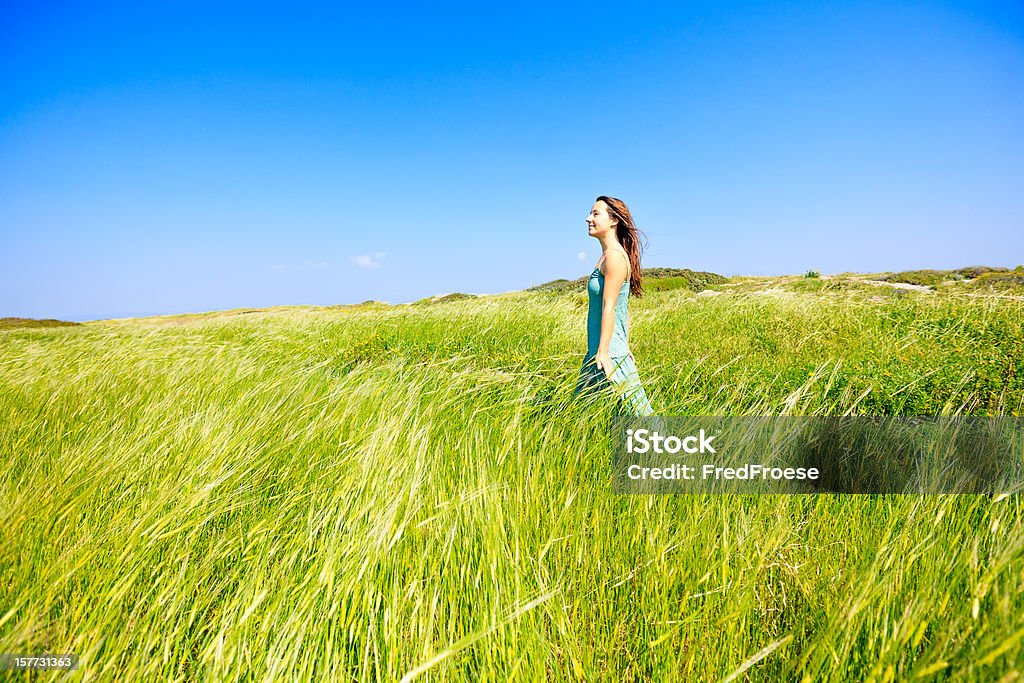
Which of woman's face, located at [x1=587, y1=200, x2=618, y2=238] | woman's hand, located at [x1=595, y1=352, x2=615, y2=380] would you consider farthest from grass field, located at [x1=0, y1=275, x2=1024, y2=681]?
woman's face, located at [x1=587, y1=200, x2=618, y2=238]

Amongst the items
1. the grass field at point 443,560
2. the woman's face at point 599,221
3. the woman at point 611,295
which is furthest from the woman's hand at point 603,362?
the woman's face at point 599,221

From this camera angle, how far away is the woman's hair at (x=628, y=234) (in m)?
3.79

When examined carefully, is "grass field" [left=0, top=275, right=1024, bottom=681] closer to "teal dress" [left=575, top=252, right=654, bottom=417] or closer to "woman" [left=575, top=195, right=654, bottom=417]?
"teal dress" [left=575, top=252, right=654, bottom=417]

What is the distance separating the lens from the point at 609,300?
336 centimetres

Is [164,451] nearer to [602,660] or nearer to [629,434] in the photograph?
[602,660]

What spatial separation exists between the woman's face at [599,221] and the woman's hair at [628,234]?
54mm

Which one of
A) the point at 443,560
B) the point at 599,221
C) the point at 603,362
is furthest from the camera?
the point at 599,221

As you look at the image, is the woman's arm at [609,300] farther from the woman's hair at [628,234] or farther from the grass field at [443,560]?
the grass field at [443,560]

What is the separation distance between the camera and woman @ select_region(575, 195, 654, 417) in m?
3.25

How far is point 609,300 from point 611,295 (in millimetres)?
40

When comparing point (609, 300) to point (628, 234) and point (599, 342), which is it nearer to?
point (599, 342)

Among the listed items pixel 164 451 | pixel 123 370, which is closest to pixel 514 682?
pixel 164 451

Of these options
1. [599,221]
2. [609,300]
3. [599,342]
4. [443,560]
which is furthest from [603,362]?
[443,560]

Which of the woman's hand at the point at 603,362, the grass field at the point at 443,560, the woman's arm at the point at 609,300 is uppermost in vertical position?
the woman's arm at the point at 609,300
